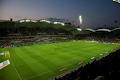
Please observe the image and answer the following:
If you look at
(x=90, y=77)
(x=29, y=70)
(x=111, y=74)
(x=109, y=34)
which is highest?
(x=111, y=74)

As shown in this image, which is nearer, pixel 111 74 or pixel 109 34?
pixel 111 74

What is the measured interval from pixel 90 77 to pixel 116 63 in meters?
2.17

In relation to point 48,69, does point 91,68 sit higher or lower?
higher

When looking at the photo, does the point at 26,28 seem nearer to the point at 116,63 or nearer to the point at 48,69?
the point at 48,69

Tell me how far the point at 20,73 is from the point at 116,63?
53.5 ft

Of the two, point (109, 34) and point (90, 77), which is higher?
point (90, 77)

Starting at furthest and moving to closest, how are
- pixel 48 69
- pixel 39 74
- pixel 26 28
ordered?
pixel 26 28 → pixel 48 69 → pixel 39 74

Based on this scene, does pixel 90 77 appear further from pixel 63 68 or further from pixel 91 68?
pixel 63 68

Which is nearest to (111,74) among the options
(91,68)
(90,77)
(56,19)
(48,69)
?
(90,77)

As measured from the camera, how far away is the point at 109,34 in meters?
120

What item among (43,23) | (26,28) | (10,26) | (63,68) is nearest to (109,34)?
(43,23)

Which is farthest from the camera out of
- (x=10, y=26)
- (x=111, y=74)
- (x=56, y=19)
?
Result: (x=56, y=19)

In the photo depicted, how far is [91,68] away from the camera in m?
13.9

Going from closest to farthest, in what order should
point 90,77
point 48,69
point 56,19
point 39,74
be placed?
1. point 90,77
2. point 39,74
3. point 48,69
4. point 56,19
